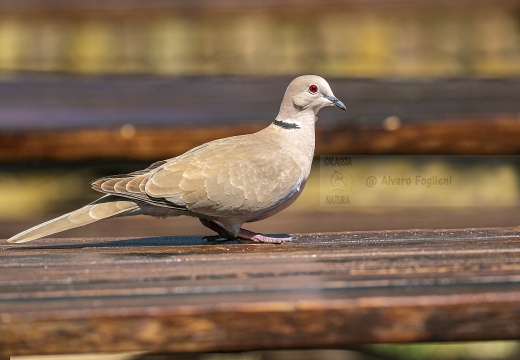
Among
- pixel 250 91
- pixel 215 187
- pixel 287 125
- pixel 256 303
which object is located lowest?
pixel 256 303

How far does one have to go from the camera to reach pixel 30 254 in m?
2.59

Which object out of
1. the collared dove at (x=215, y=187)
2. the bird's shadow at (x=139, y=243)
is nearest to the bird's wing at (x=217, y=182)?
the collared dove at (x=215, y=187)

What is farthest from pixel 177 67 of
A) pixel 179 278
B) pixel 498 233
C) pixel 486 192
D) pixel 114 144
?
pixel 179 278

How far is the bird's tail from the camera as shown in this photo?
279 centimetres

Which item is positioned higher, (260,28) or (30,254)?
(260,28)

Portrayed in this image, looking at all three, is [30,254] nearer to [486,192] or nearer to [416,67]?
[486,192]

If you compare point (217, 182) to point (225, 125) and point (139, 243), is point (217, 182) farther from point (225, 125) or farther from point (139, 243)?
point (225, 125)

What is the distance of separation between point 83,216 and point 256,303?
116 cm

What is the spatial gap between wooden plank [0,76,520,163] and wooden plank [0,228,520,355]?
1.90 m

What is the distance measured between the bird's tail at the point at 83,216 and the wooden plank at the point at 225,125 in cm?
125

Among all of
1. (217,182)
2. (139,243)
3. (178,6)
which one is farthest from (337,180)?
(178,6)

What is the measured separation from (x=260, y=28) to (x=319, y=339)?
186 inches

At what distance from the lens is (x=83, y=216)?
2879 millimetres

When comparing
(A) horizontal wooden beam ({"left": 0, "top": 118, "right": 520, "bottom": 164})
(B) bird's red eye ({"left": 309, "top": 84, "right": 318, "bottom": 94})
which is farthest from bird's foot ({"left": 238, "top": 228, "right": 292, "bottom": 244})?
(A) horizontal wooden beam ({"left": 0, "top": 118, "right": 520, "bottom": 164})
